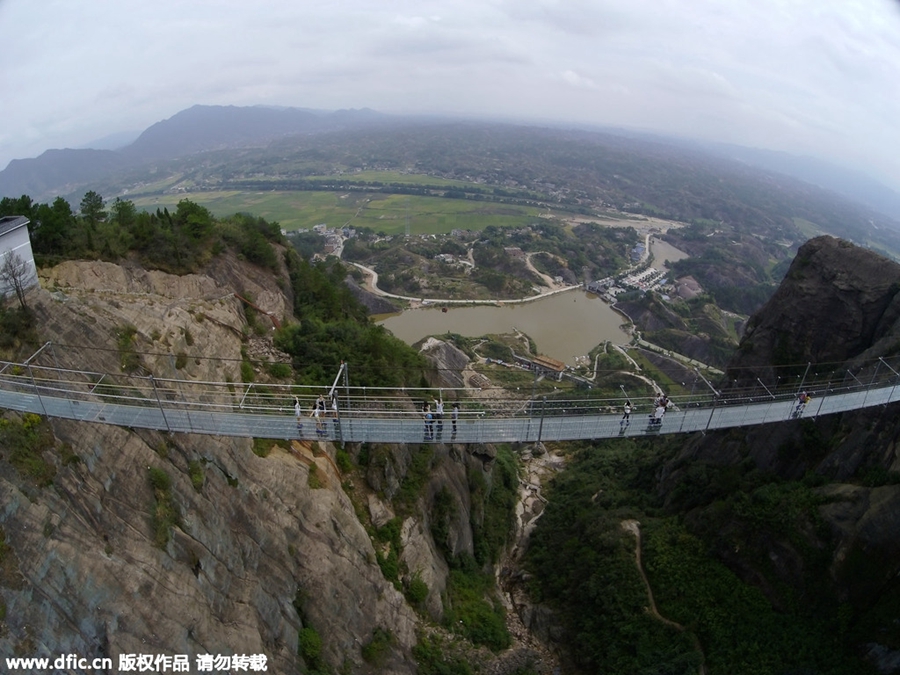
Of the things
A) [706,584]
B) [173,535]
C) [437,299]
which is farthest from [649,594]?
[437,299]

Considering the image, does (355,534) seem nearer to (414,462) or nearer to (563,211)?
(414,462)

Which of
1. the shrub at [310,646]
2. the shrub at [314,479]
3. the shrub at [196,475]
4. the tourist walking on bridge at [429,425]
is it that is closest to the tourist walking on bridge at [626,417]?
the tourist walking on bridge at [429,425]

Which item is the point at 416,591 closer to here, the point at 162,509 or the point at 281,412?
the point at 281,412

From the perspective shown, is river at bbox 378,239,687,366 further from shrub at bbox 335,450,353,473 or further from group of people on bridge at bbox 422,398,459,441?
group of people on bridge at bbox 422,398,459,441

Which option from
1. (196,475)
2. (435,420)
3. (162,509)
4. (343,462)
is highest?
(435,420)

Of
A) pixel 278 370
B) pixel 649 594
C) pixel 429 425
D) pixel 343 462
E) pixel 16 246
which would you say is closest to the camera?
pixel 16 246

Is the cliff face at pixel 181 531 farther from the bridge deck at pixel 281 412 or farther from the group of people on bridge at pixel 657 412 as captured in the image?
the group of people on bridge at pixel 657 412

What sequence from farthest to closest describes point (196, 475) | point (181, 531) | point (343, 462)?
point (343, 462) → point (196, 475) → point (181, 531)
